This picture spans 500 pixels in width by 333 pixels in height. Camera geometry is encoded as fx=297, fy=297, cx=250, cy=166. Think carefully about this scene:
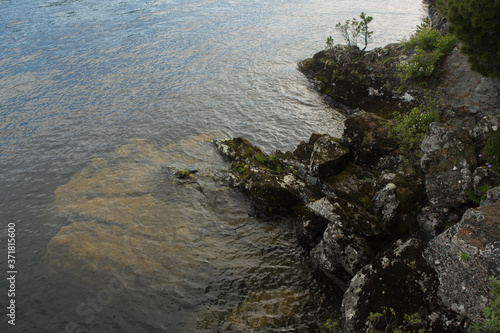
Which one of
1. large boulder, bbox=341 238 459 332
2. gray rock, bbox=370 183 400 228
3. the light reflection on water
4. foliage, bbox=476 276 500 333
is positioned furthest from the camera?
gray rock, bbox=370 183 400 228

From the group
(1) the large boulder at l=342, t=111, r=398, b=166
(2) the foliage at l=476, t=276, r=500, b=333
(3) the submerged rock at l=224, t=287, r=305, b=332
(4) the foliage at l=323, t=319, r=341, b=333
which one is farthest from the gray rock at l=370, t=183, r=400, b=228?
(2) the foliage at l=476, t=276, r=500, b=333

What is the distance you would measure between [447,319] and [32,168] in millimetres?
25836

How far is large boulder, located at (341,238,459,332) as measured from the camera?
965 centimetres

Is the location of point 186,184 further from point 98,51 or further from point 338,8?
point 338,8

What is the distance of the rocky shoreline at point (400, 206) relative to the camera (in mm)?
9320

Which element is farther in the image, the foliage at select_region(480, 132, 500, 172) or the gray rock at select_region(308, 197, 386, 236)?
the gray rock at select_region(308, 197, 386, 236)

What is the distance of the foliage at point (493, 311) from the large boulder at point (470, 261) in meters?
0.25

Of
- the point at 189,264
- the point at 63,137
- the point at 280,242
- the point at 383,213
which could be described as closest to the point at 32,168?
the point at 63,137

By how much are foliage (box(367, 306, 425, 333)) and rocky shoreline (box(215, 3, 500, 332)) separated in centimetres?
3

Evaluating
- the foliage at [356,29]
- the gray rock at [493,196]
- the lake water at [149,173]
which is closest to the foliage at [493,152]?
the gray rock at [493,196]

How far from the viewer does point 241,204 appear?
17.8 metres

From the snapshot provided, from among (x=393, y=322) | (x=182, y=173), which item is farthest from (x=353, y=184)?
(x=182, y=173)

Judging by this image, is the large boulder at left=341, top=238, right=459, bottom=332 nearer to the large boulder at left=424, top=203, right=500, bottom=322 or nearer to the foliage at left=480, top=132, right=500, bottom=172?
the large boulder at left=424, top=203, right=500, bottom=322

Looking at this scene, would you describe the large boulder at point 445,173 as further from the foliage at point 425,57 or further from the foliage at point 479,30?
the foliage at point 425,57
